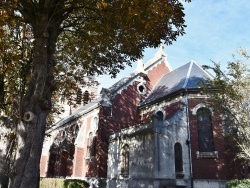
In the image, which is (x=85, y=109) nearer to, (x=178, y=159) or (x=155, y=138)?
(x=155, y=138)

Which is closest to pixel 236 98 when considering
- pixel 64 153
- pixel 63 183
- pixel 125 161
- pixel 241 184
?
pixel 241 184

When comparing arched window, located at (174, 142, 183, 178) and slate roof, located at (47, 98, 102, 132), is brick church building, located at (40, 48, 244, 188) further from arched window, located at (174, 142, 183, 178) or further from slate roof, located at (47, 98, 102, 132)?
slate roof, located at (47, 98, 102, 132)

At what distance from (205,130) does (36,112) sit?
14.9 meters

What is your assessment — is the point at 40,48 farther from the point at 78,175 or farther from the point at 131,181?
the point at 78,175

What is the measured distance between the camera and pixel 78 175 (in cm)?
2380

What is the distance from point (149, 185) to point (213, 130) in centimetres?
657

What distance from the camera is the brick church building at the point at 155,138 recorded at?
16422 millimetres

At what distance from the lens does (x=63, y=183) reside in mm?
18641

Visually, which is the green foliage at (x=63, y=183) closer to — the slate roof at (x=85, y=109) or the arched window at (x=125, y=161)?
the arched window at (x=125, y=161)

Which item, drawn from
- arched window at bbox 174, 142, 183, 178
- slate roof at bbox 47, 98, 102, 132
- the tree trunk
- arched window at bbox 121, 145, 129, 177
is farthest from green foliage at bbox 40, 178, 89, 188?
the tree trunk

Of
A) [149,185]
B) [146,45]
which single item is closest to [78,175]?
[149,185]

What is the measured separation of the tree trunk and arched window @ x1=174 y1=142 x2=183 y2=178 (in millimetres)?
12618

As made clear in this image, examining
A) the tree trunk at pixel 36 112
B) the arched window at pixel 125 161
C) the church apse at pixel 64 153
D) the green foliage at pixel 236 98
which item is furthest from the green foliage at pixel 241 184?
the church apse at pixel 64 153

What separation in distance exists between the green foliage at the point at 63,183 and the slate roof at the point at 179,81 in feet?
32.0
